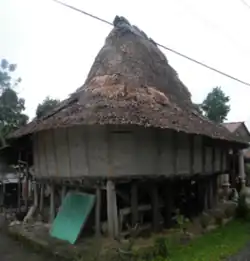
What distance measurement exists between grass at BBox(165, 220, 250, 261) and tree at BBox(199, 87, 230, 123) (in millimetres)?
18391

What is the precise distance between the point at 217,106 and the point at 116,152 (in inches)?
818

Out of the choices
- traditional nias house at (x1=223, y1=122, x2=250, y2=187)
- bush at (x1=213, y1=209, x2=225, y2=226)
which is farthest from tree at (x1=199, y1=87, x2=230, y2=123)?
bush at (x1=213, y1=209, x2=225, y2=226)

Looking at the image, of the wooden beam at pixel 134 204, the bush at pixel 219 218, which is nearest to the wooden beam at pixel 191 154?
the bush at pixel 219 218

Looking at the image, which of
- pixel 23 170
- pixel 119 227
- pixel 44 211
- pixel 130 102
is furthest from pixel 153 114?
pixel 23 170

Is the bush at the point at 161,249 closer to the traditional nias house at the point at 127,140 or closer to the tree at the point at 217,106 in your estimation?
the traditional nias house at the point at 127,140

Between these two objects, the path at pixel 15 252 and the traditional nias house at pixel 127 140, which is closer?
the path at pixel 15 252

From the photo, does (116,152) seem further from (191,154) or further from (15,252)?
(15,252)

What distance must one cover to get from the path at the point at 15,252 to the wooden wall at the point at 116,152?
8.50ft

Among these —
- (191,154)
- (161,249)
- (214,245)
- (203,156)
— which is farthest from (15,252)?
(203,156)

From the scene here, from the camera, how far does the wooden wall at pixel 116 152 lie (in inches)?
401

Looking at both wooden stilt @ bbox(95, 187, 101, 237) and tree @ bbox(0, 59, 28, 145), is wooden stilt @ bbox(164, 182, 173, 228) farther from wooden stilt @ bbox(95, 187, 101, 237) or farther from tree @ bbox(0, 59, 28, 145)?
tree @ bbox(0, 59, 28, 145)

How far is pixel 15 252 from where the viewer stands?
10.5 m

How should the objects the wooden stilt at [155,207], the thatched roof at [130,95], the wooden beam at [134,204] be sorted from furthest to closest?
1. the wooden stilt at [155,207]
2. the wooden beam at [134,204]
3. the thatched roof at [130,95]

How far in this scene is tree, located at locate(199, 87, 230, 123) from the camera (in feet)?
95.0
